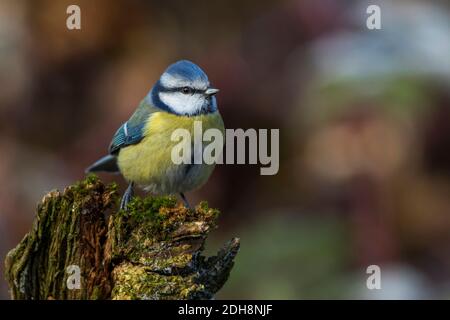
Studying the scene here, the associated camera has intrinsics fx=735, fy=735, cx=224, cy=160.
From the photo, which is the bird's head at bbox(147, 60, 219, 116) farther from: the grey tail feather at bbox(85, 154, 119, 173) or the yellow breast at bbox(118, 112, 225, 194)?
the grey tail feather at bbox(85, 154, 119, 173)

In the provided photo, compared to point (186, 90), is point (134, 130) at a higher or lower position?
lower

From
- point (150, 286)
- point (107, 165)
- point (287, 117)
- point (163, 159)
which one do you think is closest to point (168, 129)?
point (163, 159)

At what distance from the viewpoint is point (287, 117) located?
6.65m

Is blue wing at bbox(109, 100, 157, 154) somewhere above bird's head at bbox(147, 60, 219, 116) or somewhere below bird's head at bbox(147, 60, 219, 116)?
below

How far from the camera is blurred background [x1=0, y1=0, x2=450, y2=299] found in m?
5.35

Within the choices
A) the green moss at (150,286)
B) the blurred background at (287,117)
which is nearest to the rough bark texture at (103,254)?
the green moss at (150,286)

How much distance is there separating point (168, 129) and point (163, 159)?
0.56ft

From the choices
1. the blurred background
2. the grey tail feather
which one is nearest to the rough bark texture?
the grey tail feather

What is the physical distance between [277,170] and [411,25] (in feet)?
5.76

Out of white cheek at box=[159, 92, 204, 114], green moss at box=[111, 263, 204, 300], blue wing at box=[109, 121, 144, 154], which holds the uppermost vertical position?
white cheek at box=[159, 92, 204, 114]

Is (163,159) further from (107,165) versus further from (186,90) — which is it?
(107,165)

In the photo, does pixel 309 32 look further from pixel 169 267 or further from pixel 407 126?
pixel 169 267

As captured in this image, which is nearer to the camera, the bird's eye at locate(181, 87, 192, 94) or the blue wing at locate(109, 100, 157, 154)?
the bird's eye at locate(181, 87, 192, 94)
